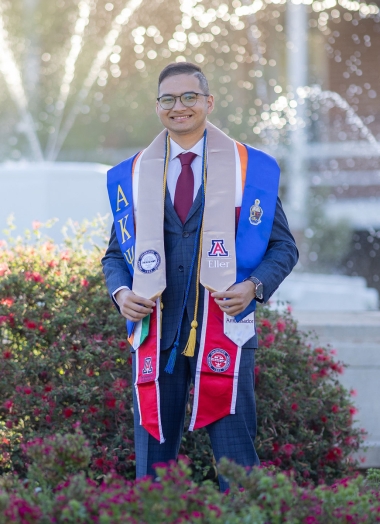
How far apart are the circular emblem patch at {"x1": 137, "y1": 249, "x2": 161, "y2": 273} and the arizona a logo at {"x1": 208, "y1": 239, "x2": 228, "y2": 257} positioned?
179 mm

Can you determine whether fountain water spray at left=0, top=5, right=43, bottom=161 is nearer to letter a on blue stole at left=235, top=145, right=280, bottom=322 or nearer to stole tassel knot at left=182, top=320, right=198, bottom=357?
letter a on blue stole at left=235, top=145, right=280, bottom=322

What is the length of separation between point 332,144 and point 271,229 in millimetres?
15203

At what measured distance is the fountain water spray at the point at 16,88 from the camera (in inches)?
740

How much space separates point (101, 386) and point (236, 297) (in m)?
1.33

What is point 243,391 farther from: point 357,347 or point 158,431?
point 357,347

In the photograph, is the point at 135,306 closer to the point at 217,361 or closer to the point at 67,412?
the point at 217,361

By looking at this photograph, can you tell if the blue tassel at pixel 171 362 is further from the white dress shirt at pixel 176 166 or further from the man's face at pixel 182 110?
the man's face at pixel 182 110

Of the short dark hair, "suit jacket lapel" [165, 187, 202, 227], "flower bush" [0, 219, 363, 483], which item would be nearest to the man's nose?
the short dark hair

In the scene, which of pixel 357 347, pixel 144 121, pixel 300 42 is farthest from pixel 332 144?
pixel 357 347

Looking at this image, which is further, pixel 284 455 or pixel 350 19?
pixel 350 19

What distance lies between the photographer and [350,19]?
17.2 meters

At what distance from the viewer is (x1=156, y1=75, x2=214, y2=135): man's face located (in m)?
2.94

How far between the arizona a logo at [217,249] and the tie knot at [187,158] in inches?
12.7

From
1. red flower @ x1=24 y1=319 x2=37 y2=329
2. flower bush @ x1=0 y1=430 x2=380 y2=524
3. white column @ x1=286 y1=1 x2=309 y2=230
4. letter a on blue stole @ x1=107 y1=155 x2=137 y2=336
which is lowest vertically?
flower bush @ x1=0 y1=430 x2=380 y2=524
